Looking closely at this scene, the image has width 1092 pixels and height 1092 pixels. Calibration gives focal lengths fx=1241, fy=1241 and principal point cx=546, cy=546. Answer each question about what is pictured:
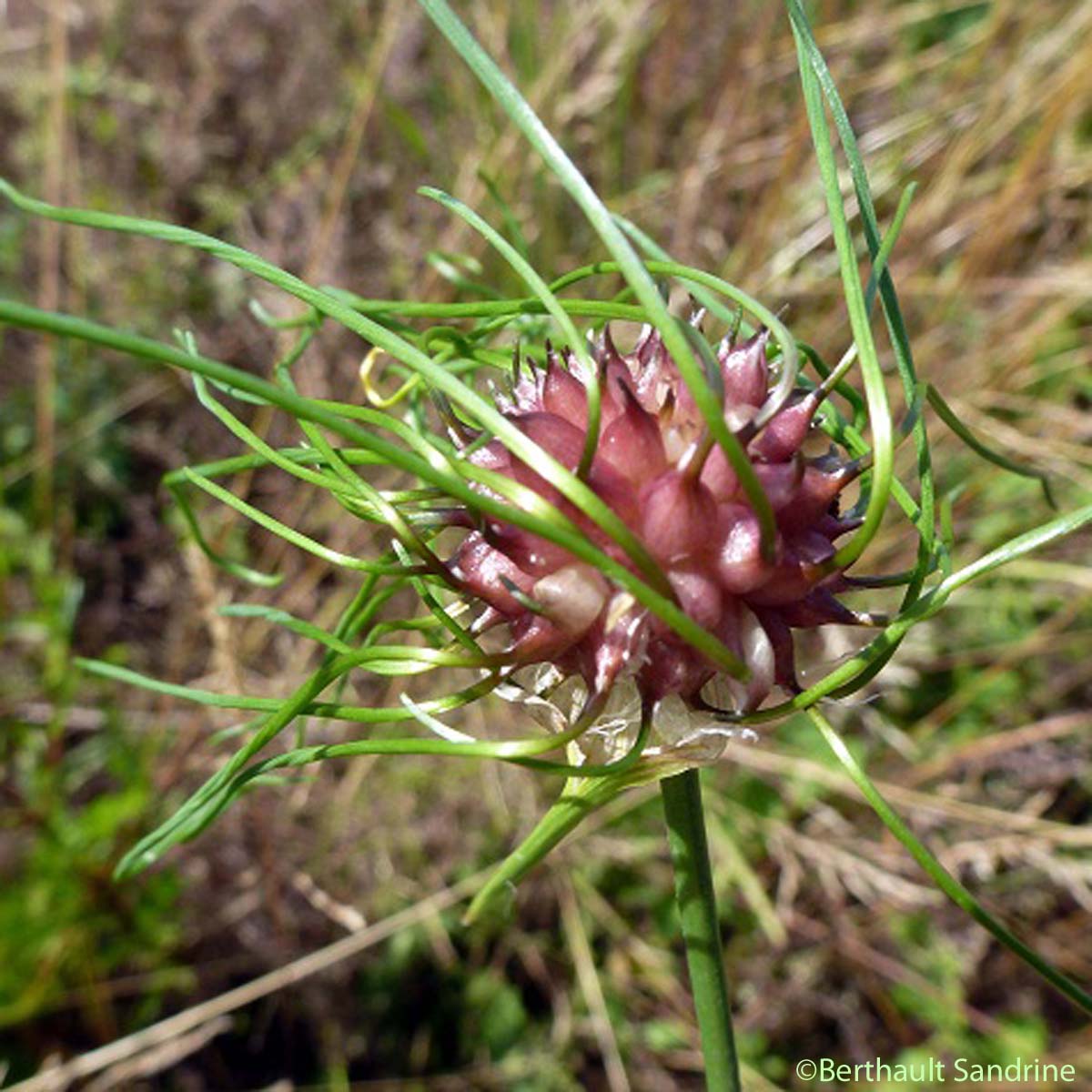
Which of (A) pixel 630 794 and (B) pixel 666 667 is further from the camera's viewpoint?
(A) pixel 630 794

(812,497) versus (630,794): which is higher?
(812,497)

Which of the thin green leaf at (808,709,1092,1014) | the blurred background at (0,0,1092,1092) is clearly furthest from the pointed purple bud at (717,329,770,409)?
the blurred background at (0,0,1092,1092)

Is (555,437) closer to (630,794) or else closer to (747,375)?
(747,375)

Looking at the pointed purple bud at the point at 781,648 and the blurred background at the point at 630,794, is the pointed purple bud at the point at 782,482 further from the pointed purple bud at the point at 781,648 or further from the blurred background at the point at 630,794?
the blurred background at the point at 630,794

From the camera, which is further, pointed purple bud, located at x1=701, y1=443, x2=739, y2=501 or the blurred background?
the blurred background

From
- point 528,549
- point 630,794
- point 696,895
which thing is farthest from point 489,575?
point 630,794

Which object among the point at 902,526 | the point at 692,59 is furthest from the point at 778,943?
the point at 692,59

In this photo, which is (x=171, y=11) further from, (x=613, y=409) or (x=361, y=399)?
(x=613, y=409)

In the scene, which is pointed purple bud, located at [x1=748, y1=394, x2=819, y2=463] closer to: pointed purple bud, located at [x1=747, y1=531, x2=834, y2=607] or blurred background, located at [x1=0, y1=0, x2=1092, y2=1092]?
pointed purple bud, located at [x1=747, y1=531, x2=834, y2=607]
